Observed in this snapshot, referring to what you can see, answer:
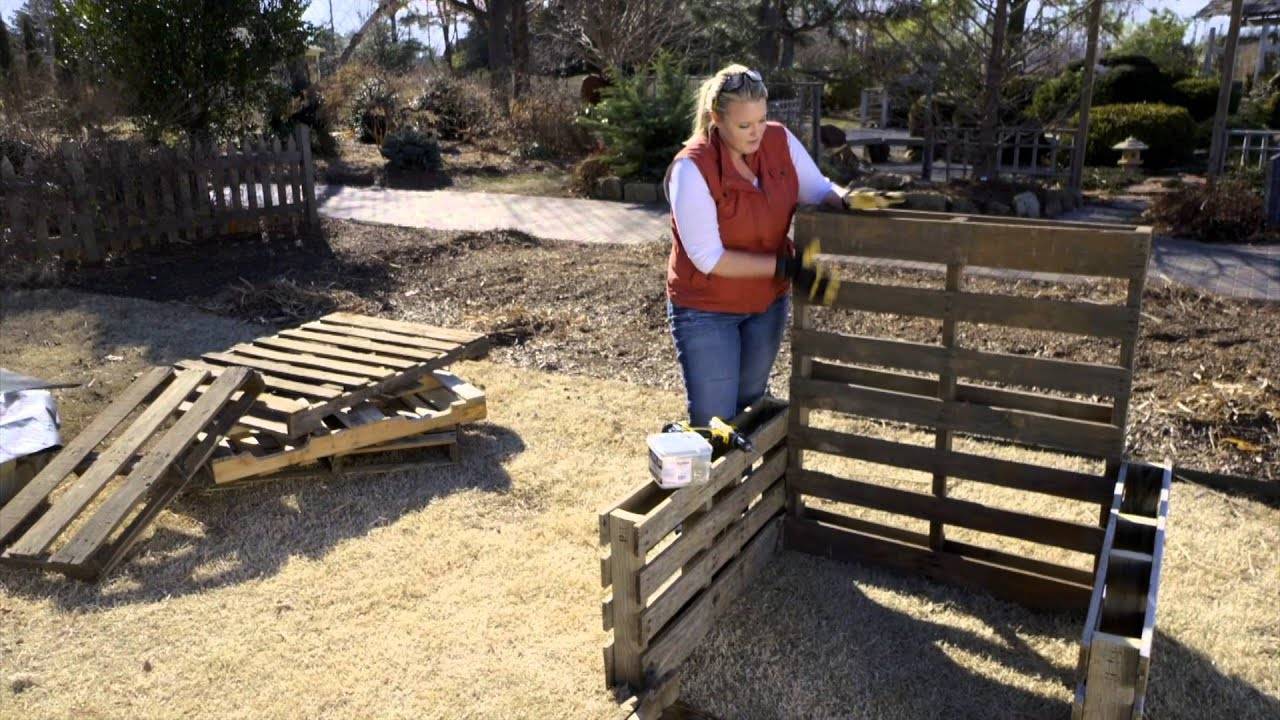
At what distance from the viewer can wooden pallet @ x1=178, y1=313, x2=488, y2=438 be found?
4.63m

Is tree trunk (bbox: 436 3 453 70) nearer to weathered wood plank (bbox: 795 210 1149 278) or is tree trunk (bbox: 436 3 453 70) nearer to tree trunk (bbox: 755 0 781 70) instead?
tree trunk (bbox: 755 0 781 70)

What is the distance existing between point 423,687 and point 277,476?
1821mm

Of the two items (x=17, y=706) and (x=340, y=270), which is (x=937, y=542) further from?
(x=340, y=270)

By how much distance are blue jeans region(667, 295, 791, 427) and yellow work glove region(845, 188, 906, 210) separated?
0.42 meters

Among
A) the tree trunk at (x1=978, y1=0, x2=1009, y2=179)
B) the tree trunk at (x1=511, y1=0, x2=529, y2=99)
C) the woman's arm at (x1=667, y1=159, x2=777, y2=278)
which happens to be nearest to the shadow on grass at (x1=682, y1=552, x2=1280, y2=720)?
the woman's arm at (x1=667, y1=159, x2=777, y2=278)

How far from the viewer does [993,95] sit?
12680mm

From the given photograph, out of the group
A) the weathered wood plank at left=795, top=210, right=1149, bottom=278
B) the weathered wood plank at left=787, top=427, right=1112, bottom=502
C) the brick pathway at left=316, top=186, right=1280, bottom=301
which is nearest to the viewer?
the weathered wood plank at left=795, top=210, right=1149, bottom=278

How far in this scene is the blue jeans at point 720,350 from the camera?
3543 mm

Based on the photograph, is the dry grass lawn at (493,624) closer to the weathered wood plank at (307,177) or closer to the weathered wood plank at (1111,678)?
the weathered wood plank at (1111,678)

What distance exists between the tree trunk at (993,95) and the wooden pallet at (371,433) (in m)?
9.43

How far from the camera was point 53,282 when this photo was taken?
8680 millimetres

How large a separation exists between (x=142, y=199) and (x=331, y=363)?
5.88 metres

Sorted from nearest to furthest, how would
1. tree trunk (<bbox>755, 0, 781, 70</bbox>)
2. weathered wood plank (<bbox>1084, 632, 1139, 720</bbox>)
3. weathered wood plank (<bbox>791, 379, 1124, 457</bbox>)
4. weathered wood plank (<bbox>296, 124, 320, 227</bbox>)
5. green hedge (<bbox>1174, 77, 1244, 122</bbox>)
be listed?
weathered wood plank (<bbox>1084, 632, 1139, 720</bbox>), weathered wood plank (<bbox>791, 379, 1124, 457</bbox>), weathered wood plank (<bbox>296, 124, 320, 227</bbox>), green hedge (<bbox>1174, 77, 1244, 122</bbox>), tree trunk (<bbox>755, 0, 781, 70</bbox>)

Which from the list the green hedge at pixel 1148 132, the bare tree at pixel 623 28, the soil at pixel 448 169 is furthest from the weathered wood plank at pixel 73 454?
the green hedge at pixel 1148 132
